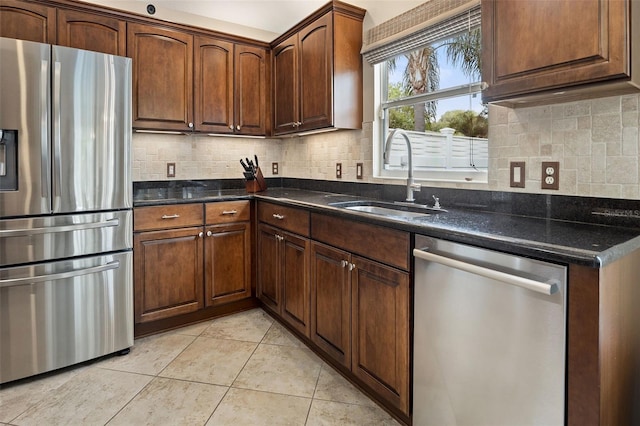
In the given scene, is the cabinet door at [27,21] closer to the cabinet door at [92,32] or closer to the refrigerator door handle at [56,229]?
the cabinet door at [92,32]

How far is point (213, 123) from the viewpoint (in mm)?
3201

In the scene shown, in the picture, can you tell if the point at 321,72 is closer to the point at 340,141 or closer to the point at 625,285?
the point at 340,141

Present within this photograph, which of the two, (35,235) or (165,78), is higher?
(165,78)

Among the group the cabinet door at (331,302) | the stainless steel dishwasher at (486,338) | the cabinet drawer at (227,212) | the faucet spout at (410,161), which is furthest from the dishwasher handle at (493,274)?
the cabinet drawer at (227,212)

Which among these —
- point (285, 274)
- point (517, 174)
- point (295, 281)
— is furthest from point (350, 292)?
point (517, 174)

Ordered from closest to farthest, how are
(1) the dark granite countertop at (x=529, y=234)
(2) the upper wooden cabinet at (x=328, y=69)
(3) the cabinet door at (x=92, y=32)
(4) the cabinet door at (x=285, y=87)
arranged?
(1) the dark granite countertop at (x=529, y=234) < (3) the cabinet door at (x=92, y=32) < (2) the upper wooden cabinet at (x=328, y=69) < (4) the cabinet door at (x=285, y=87)

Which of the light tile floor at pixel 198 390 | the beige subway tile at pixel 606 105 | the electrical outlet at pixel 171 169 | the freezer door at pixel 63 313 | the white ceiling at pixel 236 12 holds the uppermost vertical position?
the white ceiling at pixel 236 12

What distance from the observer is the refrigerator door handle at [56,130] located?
6.93ft

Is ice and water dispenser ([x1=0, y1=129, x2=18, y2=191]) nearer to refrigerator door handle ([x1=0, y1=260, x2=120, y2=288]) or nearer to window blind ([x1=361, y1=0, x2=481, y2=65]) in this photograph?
refrigerator door handle ([x1=0, y1=260, x2=120, y2=288])

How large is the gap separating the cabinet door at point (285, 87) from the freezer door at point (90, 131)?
123 cm

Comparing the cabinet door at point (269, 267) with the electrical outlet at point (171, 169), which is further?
the electrical outlet at point (171, 169)

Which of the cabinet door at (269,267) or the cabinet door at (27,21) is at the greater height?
the cabinet door at (27,21)

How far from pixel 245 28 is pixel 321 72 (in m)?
1.31

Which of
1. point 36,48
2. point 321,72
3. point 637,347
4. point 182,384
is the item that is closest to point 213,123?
point 321,72
